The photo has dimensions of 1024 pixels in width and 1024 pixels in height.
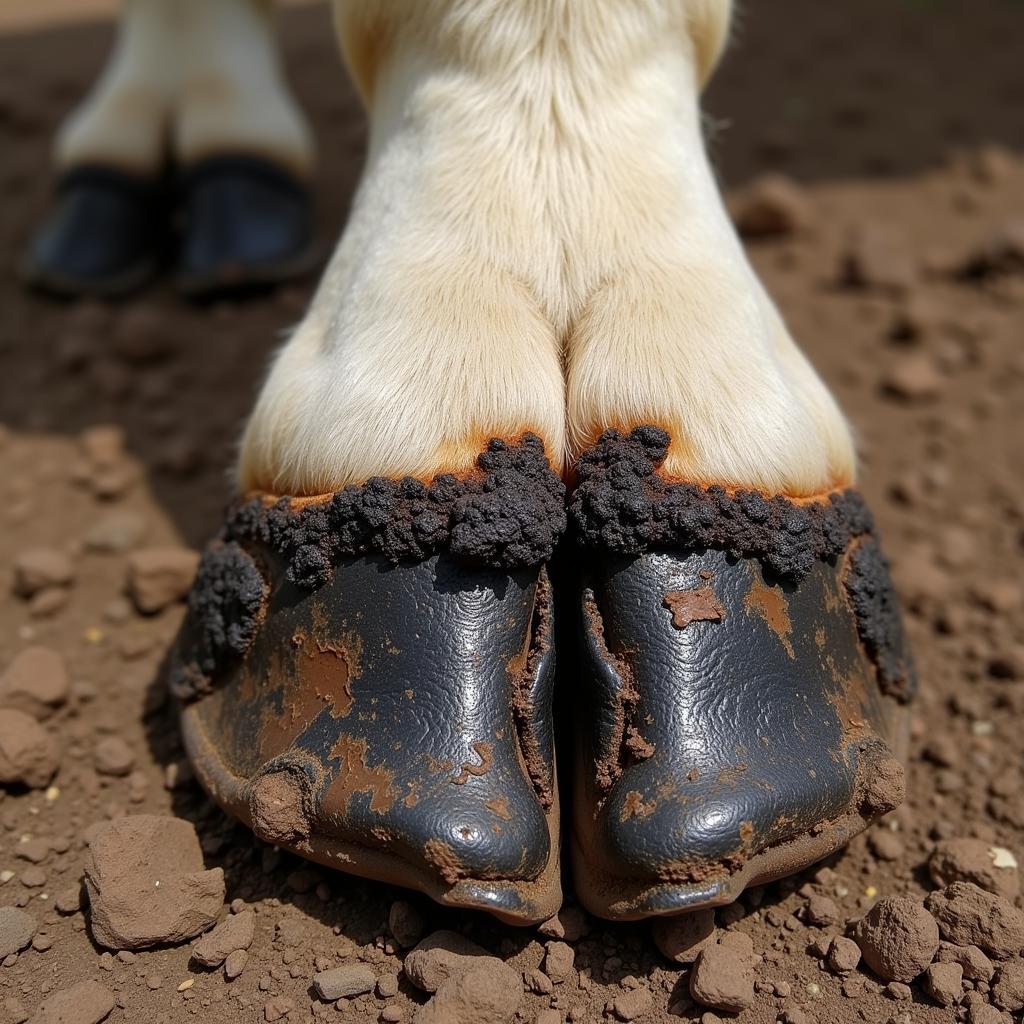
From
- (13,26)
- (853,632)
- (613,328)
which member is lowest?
(13,26)

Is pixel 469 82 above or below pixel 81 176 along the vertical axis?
above

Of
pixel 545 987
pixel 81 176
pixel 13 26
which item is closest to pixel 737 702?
pixel 545 987

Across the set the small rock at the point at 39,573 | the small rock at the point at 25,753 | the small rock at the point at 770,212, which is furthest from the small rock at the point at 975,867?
the small rock at the point at 770,212

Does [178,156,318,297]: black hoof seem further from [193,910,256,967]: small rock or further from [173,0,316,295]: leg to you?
[193,910,256,967]: small rock

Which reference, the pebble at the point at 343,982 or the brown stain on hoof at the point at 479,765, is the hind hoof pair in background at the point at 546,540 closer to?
the brown stain on hoof at the point at 479,765

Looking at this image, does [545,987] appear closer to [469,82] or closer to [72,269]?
[469,82]

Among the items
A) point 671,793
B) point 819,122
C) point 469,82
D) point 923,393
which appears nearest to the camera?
point 671,793

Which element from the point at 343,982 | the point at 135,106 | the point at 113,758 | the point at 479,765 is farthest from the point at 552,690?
the point at 135,106
